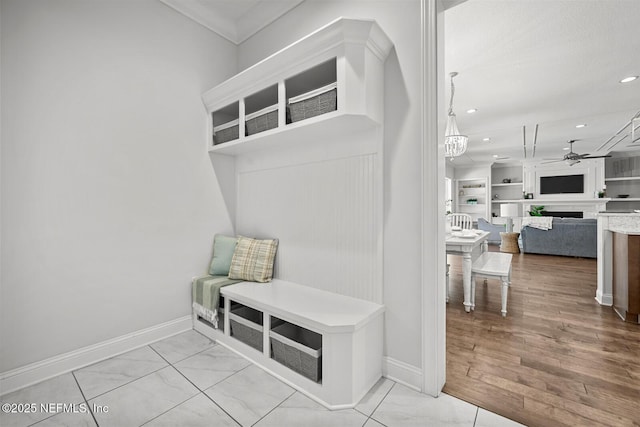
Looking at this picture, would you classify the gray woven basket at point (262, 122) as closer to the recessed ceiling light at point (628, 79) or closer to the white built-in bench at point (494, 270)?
the white built-in bench at point (494, 270)

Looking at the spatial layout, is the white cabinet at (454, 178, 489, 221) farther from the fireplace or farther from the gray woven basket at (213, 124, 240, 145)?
the gray woven basket at (213, 124, 240, 145)

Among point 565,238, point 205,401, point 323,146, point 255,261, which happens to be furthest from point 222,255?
point 565,238

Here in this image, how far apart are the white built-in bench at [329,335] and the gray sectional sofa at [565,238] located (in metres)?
5.77

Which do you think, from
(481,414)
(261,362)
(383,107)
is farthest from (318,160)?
(481,414)

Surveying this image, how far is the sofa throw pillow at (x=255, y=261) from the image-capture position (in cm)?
222

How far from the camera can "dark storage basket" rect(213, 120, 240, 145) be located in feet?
7.29

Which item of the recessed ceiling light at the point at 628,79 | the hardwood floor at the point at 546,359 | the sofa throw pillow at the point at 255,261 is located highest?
the recessed ceiling light at the point at 628,79

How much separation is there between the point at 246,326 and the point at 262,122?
1422mm

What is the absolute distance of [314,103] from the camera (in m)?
1.66

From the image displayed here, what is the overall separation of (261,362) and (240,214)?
133 cm

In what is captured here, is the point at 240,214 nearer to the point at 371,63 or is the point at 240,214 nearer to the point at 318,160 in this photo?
the point at 318,160

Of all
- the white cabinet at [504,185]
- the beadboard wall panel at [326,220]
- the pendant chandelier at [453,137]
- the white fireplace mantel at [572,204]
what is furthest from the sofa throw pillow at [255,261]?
the white cabinet at [504,185]

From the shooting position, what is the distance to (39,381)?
1.64 meters

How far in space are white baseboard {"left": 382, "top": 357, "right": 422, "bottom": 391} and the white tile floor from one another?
0.04 meters
